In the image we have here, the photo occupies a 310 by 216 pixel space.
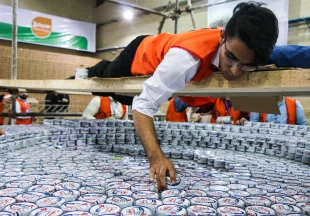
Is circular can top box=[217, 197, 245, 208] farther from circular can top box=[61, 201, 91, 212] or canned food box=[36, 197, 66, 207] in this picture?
canned food box=[36, 197, 66, 207]

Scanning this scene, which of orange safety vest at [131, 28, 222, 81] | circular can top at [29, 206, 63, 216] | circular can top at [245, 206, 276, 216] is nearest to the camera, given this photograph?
circular can top at [29, 206, 63, 216]

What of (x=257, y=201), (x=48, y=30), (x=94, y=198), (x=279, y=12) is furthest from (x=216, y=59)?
(x=48, y=30)

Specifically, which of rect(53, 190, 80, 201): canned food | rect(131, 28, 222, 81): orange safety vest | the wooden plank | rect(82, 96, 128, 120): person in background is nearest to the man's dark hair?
the wooden plank

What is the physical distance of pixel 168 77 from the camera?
5.74 feet

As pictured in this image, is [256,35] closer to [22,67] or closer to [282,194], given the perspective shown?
[282,194]

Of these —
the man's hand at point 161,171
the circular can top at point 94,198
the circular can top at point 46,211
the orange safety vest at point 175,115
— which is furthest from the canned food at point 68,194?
the orange safety vest at point 175,115

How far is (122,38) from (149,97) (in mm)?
11196

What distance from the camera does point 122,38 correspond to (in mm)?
12555

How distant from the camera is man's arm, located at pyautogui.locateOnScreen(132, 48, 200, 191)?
170 centimetres

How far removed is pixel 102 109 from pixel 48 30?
6.85 metres

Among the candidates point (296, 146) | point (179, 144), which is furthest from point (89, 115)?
point (296, 146)

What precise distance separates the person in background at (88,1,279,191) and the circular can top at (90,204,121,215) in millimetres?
334

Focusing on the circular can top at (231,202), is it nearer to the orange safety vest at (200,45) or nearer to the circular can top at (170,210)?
the circular can top at (170,210)

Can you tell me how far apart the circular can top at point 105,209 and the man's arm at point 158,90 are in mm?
399
